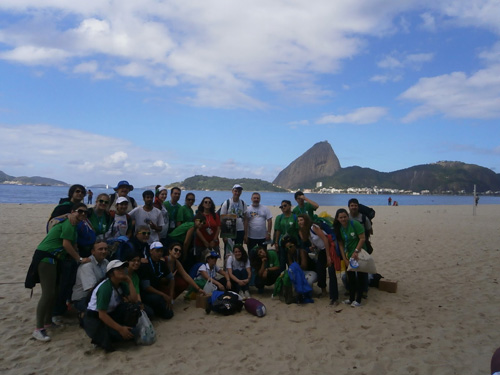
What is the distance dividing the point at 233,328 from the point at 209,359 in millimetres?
959

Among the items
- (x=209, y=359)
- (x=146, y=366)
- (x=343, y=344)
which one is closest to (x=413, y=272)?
(x=343, y=344)

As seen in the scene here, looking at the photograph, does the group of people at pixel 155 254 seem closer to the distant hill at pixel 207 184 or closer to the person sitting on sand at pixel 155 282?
the person sitting on sand at pixel 155 282

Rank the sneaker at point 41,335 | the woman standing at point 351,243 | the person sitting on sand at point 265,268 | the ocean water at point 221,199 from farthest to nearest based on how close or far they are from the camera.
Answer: the ocean water at point 221,199
the person sitting on sand at point 265,268
the woman standing at point 351,243
the sneaker at point 41,335

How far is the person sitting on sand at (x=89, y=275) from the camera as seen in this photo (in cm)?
473

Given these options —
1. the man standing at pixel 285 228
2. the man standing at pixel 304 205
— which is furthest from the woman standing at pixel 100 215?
the man standing at pixel 304 205

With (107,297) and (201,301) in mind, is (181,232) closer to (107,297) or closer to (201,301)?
(201,301)

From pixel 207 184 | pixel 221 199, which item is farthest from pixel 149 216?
pixel 207 184

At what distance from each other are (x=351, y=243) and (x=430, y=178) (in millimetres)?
195851

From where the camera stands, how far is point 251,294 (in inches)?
265

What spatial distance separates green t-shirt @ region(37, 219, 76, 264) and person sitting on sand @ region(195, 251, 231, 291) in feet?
7.81

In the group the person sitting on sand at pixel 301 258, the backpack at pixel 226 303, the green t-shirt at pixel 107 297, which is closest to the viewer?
the green t-shirt at pixel 107 297

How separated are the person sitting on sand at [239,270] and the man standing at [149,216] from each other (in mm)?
1374

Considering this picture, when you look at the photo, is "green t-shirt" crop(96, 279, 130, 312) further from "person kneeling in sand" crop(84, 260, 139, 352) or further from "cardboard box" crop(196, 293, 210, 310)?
"cardboard box" crop(196, 293, 210, 310)

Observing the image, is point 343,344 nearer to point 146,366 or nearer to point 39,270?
point 146,366
